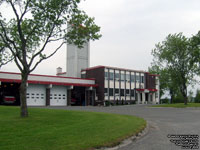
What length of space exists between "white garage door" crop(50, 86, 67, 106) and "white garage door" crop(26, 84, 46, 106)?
1575 millimetres

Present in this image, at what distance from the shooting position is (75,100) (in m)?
47.2

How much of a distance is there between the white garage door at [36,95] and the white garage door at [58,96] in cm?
158

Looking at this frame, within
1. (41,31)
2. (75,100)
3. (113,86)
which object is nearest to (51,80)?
(75,100)

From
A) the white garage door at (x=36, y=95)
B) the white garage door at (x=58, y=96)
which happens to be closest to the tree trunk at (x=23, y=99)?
the white garage door at (x=36, y=95)

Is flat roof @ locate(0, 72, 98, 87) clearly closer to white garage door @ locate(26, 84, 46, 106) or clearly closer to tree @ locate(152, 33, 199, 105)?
white garage door @ locate(26, 84, 46, 106)

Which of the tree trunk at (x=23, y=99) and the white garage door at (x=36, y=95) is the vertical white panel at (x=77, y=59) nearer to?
the white garage door at (x=36, y=95)

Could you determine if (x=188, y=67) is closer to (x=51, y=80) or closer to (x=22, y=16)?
(x=51, y=80)

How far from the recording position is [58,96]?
41.8m

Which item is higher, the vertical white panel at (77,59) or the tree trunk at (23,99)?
the vertical white panel at (77,59)

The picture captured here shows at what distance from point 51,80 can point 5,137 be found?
3157 centimetres

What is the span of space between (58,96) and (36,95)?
13.7 feet

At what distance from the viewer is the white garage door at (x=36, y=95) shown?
38.1m

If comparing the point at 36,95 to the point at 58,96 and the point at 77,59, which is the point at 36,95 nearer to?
the point at 58,96

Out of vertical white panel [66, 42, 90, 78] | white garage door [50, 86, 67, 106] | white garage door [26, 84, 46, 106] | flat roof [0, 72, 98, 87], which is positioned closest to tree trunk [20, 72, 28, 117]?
flat roof [0, 72, 98, 87]
